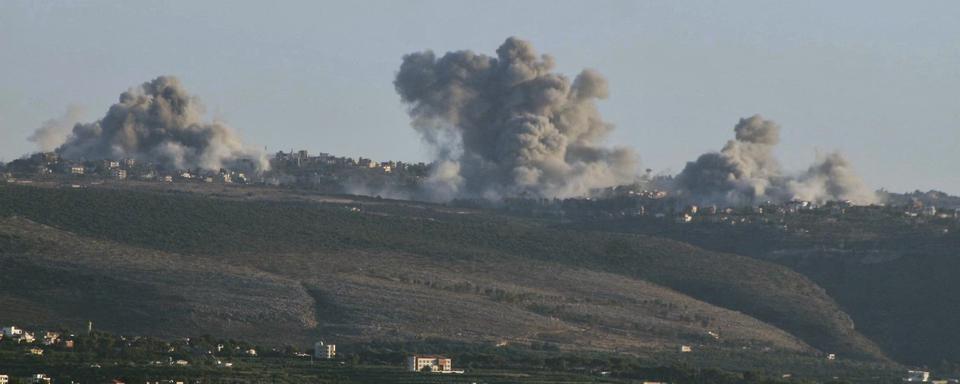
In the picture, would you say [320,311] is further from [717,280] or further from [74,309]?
[717,280]

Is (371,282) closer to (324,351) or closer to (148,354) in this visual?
(324,351)

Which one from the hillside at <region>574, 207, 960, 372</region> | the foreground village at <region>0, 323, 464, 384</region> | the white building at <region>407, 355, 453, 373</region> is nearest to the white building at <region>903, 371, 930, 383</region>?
the hillside at <region>574, 207, 960, 372</region>

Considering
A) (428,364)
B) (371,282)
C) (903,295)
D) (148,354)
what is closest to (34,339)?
(148,354)

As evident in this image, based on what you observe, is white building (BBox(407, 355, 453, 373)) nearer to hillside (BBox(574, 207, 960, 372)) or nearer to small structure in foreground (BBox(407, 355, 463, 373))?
small structure in foreground (BBox(407, 355, 463, 373))

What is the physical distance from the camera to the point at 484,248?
191875mm

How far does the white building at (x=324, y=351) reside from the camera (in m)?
145

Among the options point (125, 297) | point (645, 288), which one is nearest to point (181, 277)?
point (125, 297)

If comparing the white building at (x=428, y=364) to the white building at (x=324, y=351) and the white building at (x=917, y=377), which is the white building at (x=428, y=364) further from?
the white building at (x=917, y=377)

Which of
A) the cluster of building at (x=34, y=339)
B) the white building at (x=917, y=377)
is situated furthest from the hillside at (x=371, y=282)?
the white building at (x=917, y=377)

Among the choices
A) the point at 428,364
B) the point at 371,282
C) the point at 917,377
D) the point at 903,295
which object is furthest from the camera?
the point at 903,295

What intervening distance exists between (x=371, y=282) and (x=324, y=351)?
2579 cm

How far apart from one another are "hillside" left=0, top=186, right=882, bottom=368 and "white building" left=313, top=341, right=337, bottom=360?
5.75 metres

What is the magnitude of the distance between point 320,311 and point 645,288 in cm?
2820

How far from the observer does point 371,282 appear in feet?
561
